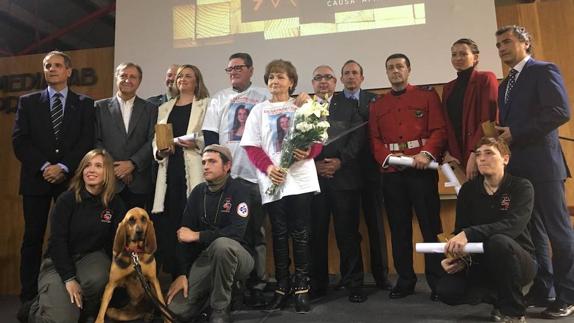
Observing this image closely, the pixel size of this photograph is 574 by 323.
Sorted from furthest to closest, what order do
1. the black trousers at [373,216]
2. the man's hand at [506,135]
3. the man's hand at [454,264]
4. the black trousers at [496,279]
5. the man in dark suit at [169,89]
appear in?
the man in dark suit at [169,89]
the black trousers at [373,216]
the man's hand at [506,135]
the man's hand at [454,264]
the black trousers at [496,279]

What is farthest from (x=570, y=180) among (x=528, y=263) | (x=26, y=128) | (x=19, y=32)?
(x=19, y=32)

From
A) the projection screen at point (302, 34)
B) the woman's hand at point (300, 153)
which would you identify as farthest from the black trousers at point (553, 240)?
the projection screen at point (302, 34)

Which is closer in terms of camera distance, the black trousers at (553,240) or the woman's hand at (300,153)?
the black trousers at (553,240)

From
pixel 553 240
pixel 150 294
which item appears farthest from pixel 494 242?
pixel 150 294

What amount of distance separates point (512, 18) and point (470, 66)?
1.37 metres

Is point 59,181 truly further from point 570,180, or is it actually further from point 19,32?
point 19,32

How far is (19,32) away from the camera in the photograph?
6.54 meters

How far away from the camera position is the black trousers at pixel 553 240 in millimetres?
2361

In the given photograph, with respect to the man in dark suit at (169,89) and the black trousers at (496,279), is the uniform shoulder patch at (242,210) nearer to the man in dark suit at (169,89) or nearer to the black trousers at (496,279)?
the black trousers at (496,279)

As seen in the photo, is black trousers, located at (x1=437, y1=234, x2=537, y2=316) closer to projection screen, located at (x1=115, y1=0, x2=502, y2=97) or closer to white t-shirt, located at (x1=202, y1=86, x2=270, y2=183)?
white t-shirt, located at (x1=202, y1=86, x2=270, y2=183)

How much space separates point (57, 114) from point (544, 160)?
3216 millimetres

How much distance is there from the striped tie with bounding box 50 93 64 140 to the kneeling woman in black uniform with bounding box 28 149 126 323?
66 centimetres

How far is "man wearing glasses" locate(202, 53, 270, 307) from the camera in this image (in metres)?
2.88

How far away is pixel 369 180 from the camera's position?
3.34 meters
